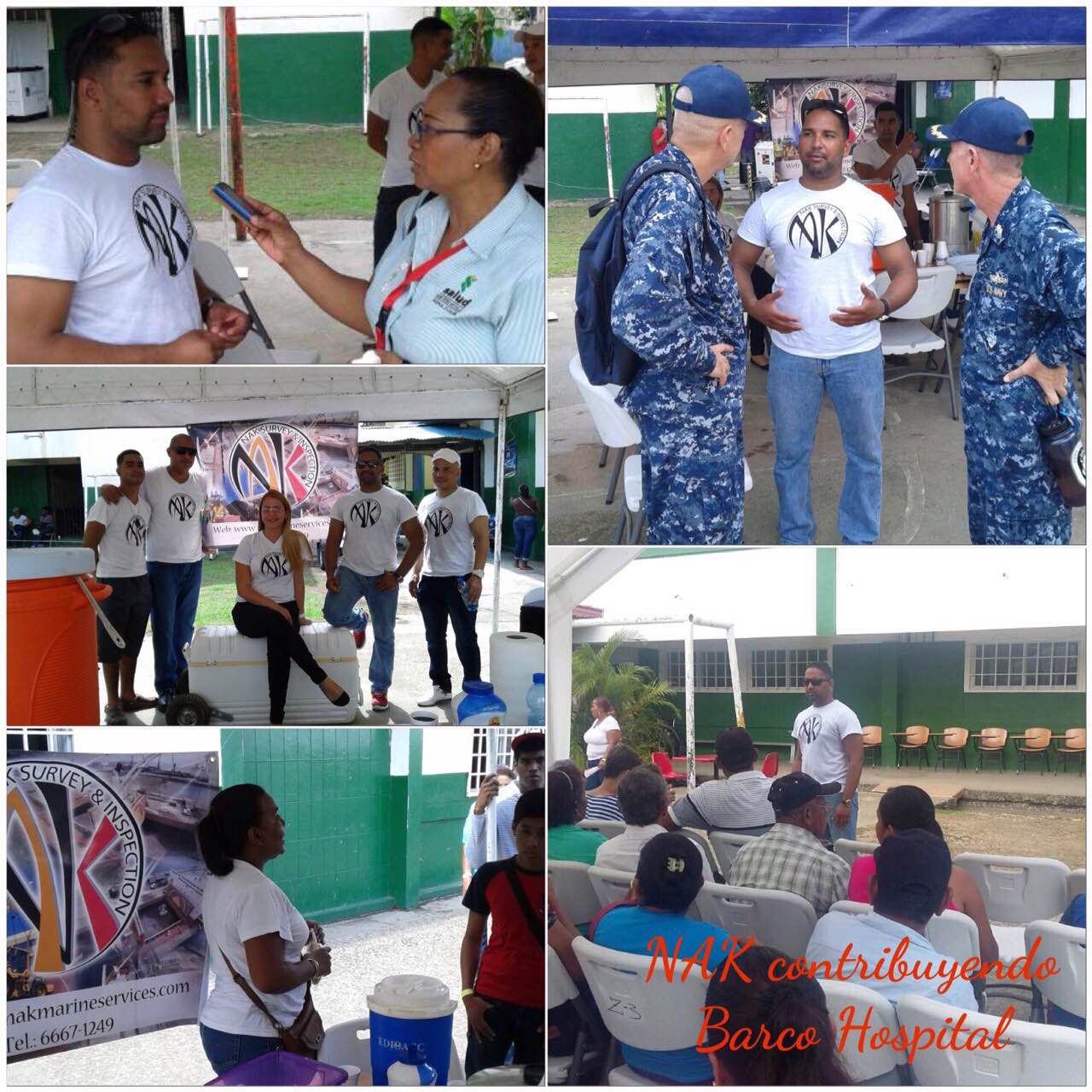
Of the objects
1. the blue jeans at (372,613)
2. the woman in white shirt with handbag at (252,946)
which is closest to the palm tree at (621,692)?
the blue jeans at (372,613)

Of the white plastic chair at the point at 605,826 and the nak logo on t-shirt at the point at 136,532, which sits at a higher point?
the nak logo on t-shirt at the point at 136,532

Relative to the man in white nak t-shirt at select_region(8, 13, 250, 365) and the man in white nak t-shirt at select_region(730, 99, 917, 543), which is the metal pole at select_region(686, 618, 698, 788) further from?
the man in white nak t-shirt at select_region(8, 13, 250, 365)

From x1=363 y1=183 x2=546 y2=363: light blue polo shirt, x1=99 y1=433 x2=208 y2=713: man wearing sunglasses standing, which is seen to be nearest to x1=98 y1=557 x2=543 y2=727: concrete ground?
x1=99 y1=433 x2=208 y2=713: man wearing sunglasses standing

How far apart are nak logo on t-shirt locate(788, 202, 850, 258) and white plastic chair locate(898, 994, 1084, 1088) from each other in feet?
6.38

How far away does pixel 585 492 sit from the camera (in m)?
3.60

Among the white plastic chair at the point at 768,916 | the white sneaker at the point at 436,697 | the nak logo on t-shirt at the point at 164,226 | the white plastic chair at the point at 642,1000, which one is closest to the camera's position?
the nak logo on t-shirt at the point at 164,226

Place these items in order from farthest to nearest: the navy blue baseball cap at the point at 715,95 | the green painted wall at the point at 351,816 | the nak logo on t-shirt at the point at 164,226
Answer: the green painted wall at the point at 351,816 < the navy blue baseball cap at the point at 715,95 < the nak logo on t-shirt at the point at 164,226

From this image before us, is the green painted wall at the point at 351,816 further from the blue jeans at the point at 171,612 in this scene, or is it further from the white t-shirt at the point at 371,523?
the white t-shirt at the point at 371,523

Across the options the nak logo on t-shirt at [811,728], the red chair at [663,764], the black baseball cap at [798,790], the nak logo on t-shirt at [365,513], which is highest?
the nak logo on t-shirt at [365,513]

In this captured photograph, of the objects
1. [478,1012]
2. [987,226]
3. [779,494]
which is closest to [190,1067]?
[478,1012]

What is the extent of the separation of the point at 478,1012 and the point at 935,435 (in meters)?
2.02

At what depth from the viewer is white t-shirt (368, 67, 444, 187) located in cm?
A: 324

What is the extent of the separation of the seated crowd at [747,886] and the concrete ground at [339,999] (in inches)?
17.0

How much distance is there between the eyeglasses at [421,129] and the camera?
10.1ft
